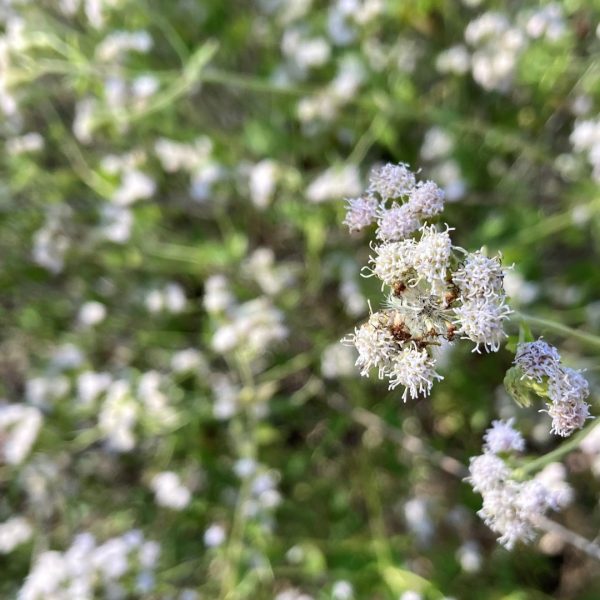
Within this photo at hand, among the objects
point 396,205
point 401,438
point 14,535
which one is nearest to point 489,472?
point 396,205

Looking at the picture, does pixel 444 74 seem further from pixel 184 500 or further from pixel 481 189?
pixel 184 500

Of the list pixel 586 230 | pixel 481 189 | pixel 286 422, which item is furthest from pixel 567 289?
pixel 286 422

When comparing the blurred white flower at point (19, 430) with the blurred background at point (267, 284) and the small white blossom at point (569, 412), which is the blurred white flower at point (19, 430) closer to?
the blurred background at point (267, 284)

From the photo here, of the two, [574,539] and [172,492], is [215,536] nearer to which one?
[172,492]

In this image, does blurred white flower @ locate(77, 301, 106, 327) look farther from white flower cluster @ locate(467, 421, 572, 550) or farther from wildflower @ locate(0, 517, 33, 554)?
white flower cluster @ locate(467, 421, 572, 550)

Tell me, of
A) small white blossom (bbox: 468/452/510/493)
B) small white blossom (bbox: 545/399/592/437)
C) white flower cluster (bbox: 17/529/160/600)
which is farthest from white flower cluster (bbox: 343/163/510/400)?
white flower cluster (bbox: 17/529/160/600)
